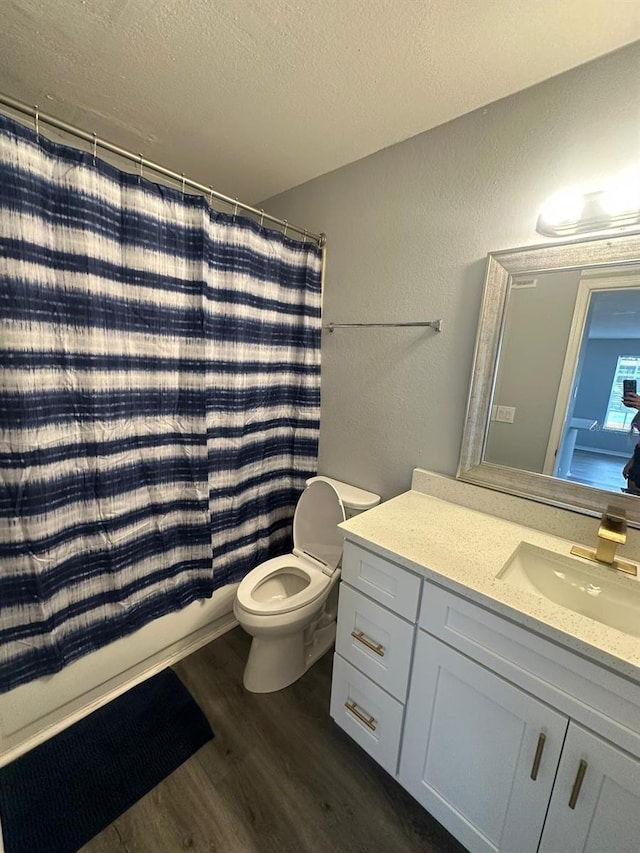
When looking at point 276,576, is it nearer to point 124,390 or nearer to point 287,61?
point 124,390

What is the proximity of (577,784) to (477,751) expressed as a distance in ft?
0.77

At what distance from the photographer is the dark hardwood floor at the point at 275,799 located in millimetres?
1068

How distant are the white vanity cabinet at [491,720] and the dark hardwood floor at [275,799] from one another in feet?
0.40

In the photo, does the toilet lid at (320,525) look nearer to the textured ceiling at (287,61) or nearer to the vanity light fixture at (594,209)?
the vanity light fixture at (594,209)

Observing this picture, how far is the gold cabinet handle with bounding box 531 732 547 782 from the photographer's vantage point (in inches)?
32.2

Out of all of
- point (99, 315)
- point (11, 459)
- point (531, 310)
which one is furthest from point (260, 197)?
point (11, 459)

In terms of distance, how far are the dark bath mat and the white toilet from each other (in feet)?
1.05

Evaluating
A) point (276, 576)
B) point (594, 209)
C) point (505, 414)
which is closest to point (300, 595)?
point (276, 576)

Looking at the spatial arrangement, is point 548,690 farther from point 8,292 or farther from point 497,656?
point 8,292

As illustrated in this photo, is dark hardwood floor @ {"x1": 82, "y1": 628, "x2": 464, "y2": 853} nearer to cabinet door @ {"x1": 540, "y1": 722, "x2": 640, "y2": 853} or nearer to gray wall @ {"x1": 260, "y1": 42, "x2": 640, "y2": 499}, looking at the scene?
cabinet door @ {"x1": 540, "y1": 722, "x2": 640, "y2": 853}

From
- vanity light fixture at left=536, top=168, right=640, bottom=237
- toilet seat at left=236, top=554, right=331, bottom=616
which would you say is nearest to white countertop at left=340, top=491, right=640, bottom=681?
toilet seat at left=236, top=554, right=331, bottom=616

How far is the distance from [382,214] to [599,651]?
1689mm

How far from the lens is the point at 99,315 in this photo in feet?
3.94

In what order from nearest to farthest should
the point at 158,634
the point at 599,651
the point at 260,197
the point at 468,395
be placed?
the point at 599,651, the point at 468,395, the point at 158,634, the point at 260,197
